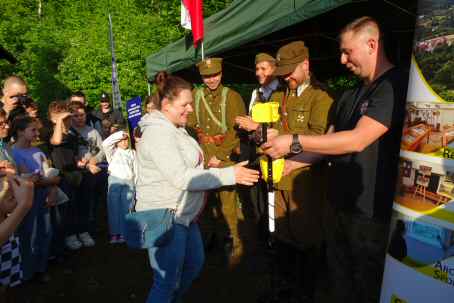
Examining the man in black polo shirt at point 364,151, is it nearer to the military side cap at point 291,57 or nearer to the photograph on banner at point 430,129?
the photograph on banner at point 430,129

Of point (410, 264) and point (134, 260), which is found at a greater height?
point (410, 264)

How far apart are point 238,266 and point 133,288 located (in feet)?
3.95

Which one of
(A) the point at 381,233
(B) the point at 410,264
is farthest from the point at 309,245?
(B) the point at 410,264

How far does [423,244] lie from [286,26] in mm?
2323

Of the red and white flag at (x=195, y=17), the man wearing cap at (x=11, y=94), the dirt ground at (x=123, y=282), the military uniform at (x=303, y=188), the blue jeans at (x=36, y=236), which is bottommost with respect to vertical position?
the dirt ground at (x=123, y=282)

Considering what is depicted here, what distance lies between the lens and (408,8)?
→ 3.26 meters

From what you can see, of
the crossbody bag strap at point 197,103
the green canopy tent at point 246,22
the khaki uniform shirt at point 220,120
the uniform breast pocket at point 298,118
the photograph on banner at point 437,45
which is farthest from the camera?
the crossbody bag strap at point 197,103

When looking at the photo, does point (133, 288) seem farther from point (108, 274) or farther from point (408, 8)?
point (408, 8)

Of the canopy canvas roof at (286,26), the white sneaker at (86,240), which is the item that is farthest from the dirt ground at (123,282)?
the canopy canvas roof at (286,26)

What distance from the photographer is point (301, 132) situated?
10.4 feet

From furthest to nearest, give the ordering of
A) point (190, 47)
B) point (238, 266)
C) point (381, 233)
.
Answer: point (190, 47) < point (238, 266) < point (381, 233)

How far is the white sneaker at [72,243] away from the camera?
482 centimetres

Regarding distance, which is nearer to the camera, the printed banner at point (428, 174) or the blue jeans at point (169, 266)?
the printed banner at point (428, 174)

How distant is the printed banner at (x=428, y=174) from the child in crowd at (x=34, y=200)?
3339mm
